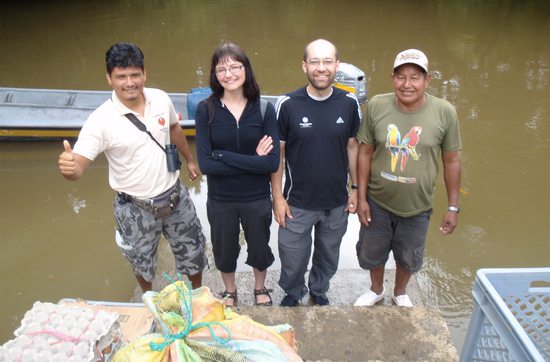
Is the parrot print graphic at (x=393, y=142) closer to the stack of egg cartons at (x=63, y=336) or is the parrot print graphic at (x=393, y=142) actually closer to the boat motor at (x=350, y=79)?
the stack of egg cartons at (x=63, y=336)

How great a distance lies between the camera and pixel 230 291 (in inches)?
121

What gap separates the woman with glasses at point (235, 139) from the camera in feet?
7.61

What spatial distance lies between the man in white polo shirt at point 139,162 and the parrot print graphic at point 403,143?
1206 millimetres

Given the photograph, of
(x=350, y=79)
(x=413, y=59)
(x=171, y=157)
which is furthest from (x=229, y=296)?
(x=350, y=79)

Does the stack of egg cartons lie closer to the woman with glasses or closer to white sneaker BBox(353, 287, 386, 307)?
the woman with glasses

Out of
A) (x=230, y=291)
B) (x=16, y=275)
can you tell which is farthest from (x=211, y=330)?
(x=16, y=275)

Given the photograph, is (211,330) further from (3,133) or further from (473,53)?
(473,53)

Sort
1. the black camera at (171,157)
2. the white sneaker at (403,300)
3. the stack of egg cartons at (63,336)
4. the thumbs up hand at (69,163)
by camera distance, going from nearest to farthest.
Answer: the stack of egg cartons at (63,336)
the thumbs up hand at (69,163)
the black camera at (171,157)
the white sneaker at (403,300)

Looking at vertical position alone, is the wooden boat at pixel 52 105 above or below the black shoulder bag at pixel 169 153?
below

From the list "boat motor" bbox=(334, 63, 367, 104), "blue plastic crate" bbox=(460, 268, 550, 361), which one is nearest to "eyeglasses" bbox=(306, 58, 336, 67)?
"blue plastic crate" bbox=(460, 268, 550, 361)

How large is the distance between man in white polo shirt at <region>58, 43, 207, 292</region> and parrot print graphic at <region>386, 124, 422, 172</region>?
3.96ft

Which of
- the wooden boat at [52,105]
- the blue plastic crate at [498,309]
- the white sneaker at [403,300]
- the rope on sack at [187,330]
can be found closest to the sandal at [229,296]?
the white sneaker at [403,300]

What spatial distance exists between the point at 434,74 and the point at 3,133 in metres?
6.98

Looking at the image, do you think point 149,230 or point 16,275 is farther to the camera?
point 16,275
